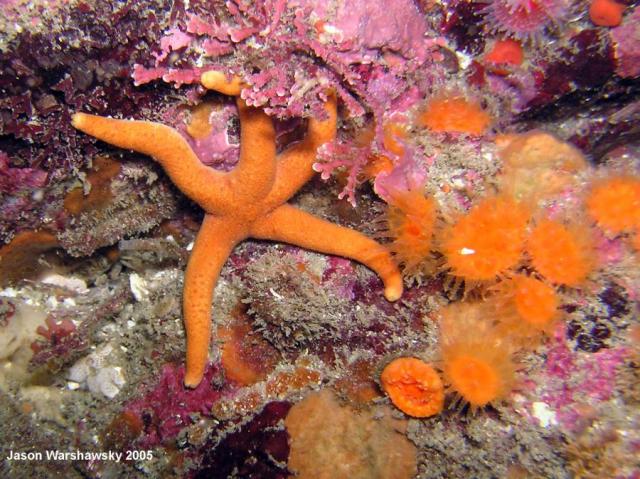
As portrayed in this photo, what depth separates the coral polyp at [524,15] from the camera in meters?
3.49

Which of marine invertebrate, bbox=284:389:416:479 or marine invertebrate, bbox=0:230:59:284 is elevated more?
marine invertebrate, bbox=0:230:59:284

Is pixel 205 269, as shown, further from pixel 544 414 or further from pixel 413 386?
pixel 544 414

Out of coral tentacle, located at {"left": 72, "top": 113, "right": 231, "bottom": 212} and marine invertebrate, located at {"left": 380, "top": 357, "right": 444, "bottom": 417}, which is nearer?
coral tentacle, located at {"left": 72, "top": 113, "right": 231, "bottom": 212}

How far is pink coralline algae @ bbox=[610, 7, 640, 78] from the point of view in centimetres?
365

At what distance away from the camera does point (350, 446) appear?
4.01m

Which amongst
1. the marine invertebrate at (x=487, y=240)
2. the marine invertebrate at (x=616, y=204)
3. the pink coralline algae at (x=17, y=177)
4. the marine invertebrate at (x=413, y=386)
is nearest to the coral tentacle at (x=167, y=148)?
the pink coralline algae at (x=17, y=177)

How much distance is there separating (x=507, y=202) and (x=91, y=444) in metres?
4.88

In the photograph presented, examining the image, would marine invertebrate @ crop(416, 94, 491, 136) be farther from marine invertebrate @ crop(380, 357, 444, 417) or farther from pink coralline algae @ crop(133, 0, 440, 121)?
marine invertebrate @ crop(380, 357, 444, 417)

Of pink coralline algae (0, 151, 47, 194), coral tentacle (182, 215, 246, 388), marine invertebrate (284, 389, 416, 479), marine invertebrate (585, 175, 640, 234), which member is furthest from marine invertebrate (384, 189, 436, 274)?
pink coralline algae (0, 151, 47, 194)

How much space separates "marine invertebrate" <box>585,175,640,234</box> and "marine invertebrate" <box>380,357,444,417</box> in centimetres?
177

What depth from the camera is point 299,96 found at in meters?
2.87

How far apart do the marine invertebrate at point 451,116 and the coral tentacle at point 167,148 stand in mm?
1754

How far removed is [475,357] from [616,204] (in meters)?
1.58

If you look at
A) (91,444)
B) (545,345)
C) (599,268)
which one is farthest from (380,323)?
(91,444)
